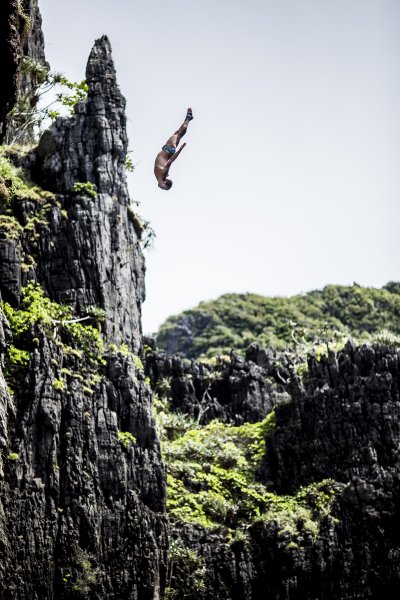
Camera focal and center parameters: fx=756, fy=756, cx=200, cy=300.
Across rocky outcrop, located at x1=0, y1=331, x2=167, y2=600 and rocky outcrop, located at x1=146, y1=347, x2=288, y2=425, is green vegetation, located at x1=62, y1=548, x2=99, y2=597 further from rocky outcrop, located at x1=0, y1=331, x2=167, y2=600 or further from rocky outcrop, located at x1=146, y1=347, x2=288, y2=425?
rocky outcrop, located at x1=146, y1=347, x2=288, y2=425

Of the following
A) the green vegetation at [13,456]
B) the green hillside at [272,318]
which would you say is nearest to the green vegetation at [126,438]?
the green vegetation at [13,456]

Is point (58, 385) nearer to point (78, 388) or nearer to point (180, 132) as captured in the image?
point (78, 388)

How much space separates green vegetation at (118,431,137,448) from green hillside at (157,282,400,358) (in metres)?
25.0

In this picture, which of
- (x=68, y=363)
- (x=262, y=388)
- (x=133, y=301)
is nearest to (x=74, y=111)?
(x=133, y=301)

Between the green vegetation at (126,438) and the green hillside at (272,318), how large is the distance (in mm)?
25005

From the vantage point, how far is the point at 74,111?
85.2 feet

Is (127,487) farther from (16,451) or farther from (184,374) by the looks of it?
(184,374)

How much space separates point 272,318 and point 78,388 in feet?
106

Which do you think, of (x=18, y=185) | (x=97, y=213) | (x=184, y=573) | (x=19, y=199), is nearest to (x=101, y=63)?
(x=97, y=213)

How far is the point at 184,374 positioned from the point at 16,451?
44.1 feet

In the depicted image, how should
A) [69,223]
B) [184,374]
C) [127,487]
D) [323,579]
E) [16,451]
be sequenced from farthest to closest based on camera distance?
[184,374], [69,223], [323,579], [127,487], [16,451]

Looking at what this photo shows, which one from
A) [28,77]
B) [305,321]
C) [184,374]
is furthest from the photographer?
[305,321]

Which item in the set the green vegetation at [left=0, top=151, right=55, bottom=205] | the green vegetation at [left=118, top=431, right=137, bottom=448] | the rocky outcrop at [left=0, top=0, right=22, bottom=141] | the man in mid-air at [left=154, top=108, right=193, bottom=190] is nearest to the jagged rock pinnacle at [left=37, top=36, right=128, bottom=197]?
the green vegetation at [left=0, top=151, right=55, bottom=205]

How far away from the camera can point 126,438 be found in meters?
20.7
